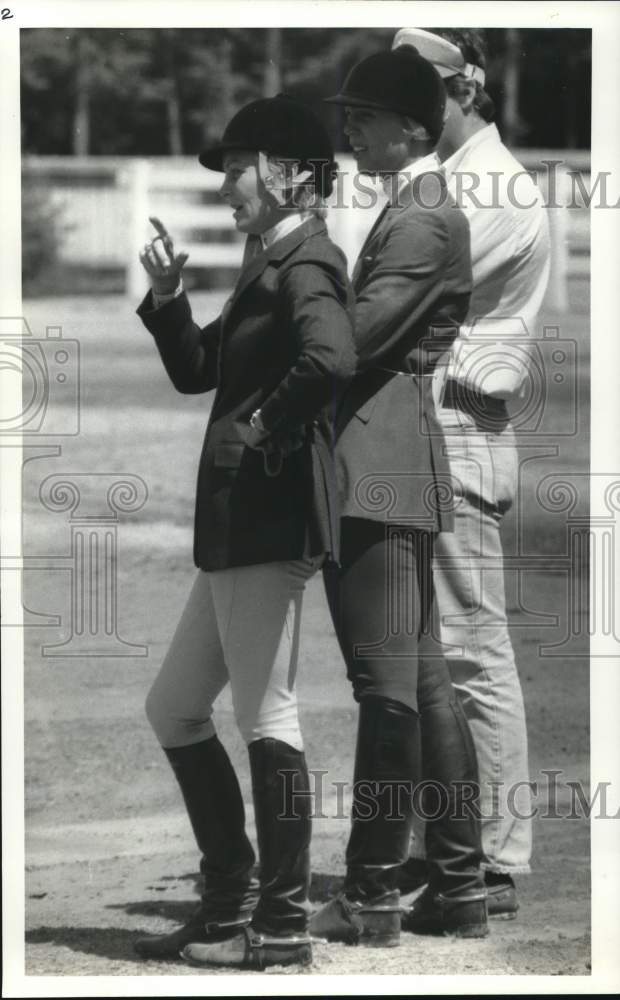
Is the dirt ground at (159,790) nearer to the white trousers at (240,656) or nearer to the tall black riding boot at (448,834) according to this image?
the tall black riding boot at (448,834)

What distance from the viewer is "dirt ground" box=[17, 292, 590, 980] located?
14.0ft

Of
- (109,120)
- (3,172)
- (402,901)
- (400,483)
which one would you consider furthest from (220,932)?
(109,120)

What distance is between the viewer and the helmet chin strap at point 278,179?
153 inches

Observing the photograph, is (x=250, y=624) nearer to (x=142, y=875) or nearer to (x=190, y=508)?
(x=142, y=875)

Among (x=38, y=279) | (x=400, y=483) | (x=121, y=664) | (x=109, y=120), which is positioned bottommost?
(x=121, y=664)

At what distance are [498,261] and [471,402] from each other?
35 centimetres

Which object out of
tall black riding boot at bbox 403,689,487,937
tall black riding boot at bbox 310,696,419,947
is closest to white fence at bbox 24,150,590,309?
tall black riding boot at bbox 403,689,487,937

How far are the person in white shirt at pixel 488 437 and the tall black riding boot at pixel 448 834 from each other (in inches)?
3.8

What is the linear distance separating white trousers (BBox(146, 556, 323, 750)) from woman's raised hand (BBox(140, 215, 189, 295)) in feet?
2.19

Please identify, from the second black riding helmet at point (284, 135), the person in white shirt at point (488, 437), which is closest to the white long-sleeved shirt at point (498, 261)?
the person in white shirt at point (488, 437)

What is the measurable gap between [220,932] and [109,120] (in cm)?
1159

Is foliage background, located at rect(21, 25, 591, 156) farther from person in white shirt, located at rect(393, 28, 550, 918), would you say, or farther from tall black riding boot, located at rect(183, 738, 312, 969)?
tall black riding boot, located at rect(183, 738, 312, 969)

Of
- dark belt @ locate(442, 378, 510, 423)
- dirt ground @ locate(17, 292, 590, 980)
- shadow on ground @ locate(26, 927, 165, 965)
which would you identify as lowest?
shadow on ground @ locate(26, 927, 165, 965)

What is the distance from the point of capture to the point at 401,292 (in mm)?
3949
